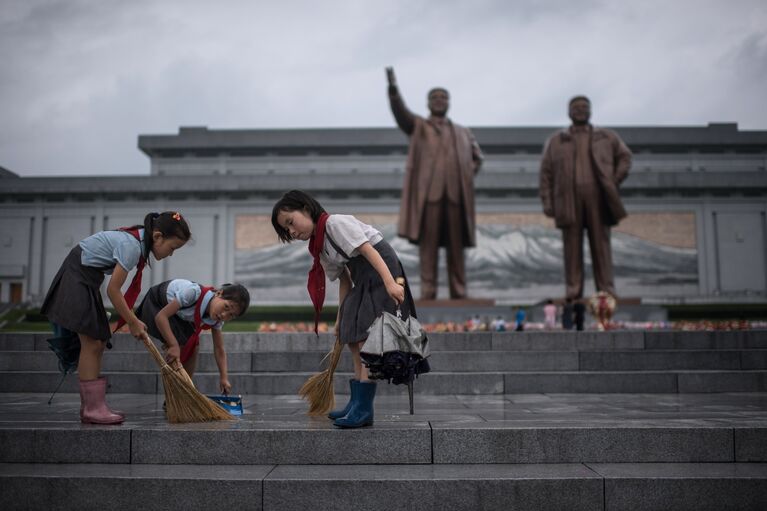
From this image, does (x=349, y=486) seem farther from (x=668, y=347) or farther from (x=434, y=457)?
(x=668, y=347)

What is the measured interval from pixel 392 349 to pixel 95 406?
1625 millimetres

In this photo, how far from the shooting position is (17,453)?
9.64ft

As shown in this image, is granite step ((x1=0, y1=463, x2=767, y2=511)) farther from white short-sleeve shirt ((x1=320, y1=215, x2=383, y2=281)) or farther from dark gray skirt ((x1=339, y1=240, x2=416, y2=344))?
white short-sleeve shirt ((x1=320, y1=215, x2=383, y2=281))

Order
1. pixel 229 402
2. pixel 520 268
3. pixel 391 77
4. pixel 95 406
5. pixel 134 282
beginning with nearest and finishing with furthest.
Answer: pixel 95 406
pixel 134 282
pixel 229 402
pixel 391 77
pixel 520 268

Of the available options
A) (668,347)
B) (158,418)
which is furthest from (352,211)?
(158,418)

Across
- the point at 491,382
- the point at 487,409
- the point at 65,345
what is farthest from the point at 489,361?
the point at 65,345

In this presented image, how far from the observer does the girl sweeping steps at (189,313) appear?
3818mm

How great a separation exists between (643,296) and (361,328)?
25763 millimetres

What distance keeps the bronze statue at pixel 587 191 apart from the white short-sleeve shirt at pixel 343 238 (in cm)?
670

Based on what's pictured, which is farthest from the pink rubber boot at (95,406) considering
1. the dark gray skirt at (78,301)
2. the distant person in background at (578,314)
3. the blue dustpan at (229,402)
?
the distant person in background at (578,314)

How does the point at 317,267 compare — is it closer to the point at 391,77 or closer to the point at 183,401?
the point at 183,401

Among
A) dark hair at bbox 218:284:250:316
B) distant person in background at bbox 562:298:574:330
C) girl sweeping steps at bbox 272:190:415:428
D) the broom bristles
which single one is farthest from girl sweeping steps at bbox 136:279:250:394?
distant person in background at bbox 562:298:574:330

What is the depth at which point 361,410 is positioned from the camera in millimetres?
3049

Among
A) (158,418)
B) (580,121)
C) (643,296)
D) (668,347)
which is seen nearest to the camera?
(158,418)
